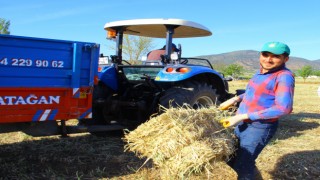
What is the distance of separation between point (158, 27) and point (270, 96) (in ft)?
10.7

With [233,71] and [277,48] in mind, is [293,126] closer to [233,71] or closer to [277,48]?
[277,48]

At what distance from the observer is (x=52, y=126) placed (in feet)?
14.1

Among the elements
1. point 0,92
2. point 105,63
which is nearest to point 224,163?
point 0,92

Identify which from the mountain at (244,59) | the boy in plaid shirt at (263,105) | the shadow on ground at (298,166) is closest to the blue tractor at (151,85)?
the shadow on ground at (298,166)

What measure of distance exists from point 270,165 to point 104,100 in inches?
Result: 94.3

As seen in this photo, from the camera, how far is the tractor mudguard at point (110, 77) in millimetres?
5785

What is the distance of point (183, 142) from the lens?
323cm

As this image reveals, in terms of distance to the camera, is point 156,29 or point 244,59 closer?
point 156,29

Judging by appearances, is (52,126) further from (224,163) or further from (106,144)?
(224,163)

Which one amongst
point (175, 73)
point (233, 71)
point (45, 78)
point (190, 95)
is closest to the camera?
point (45, 78)

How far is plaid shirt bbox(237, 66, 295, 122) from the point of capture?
9.96 feet

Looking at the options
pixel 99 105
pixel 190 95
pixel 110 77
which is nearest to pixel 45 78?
pixel 99 105

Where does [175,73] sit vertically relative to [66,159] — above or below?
above

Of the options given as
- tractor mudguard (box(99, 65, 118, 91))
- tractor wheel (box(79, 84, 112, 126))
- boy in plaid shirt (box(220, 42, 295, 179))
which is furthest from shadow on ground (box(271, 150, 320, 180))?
tractor mudguard (box(99, 65, 118, 91))
